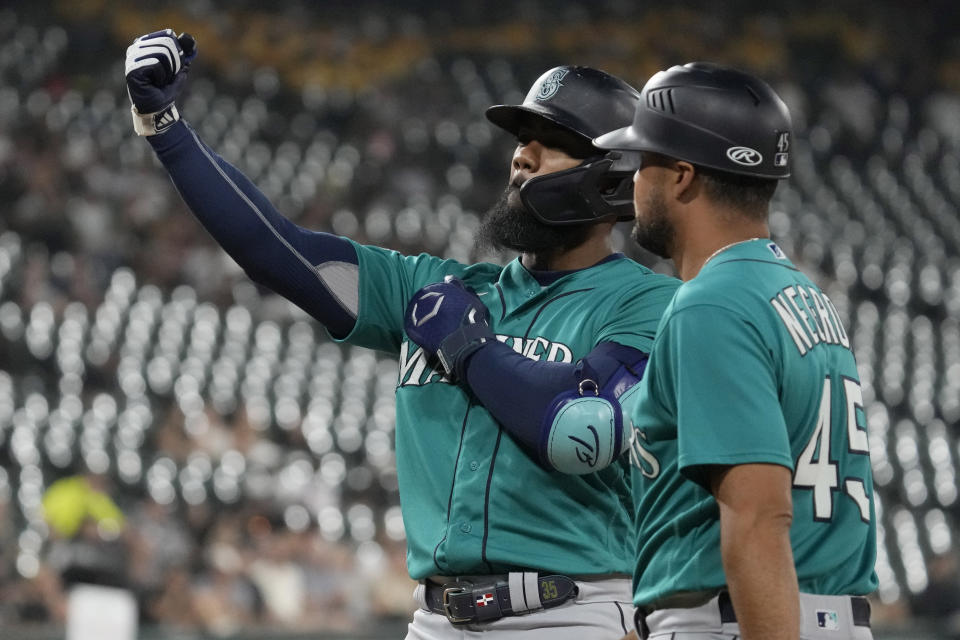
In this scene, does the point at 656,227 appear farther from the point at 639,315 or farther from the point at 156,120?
the point at 156,120

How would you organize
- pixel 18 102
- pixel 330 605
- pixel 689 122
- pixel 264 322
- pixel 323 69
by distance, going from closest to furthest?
pixel 689 122, pixel 330 605, pixel 264 322, pixel 18 102, pixel 323 69

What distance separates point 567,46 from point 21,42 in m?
6.97

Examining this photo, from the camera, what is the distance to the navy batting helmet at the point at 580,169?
2.78 metres

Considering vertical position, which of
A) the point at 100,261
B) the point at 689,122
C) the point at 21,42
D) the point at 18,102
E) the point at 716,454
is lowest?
the point at 716,454

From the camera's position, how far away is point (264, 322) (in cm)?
1073

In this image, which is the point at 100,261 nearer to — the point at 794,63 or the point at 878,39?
the point at 794,63

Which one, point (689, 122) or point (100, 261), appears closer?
point (689, 122)

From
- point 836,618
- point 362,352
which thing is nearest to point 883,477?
point 362,352

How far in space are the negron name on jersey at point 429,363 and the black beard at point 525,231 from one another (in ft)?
0.72

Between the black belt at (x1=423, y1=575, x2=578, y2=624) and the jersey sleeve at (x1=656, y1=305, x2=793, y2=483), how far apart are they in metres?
0.67

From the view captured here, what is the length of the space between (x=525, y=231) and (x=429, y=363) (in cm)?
35

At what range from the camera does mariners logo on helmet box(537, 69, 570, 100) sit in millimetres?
2807

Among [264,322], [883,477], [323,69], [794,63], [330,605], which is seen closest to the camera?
[330,605]

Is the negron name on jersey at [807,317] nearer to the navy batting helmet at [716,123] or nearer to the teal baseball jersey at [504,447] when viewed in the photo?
the navy batting helmet at [716,123]
